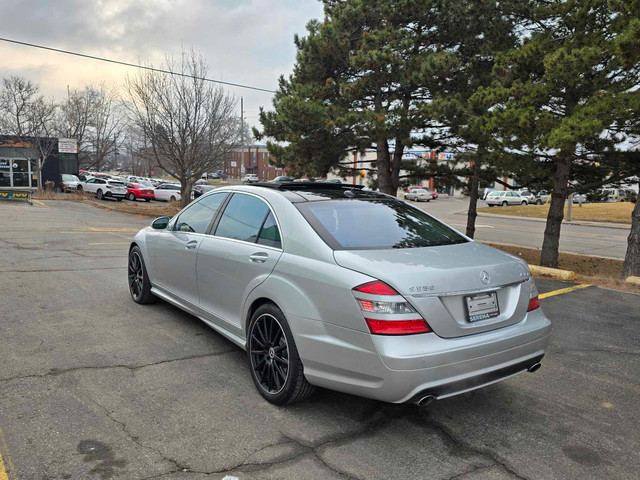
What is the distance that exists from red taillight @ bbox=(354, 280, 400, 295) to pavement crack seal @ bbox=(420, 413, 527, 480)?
105cm

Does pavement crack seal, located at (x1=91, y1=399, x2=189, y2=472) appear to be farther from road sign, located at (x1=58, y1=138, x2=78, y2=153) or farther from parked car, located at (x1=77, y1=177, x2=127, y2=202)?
road sign, located at (x1=58, y1=138, x2=78, y2=153)

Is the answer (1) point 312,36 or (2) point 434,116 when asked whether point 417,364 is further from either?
(1) point 312,36

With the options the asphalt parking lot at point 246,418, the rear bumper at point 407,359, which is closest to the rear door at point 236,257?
the asphalt parking lot at point 246,418

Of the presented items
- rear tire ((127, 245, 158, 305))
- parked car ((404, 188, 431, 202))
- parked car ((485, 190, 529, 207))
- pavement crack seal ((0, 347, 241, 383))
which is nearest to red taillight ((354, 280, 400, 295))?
pavement crack seal ((0, 347, 241, 383))

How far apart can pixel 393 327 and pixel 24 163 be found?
139ft

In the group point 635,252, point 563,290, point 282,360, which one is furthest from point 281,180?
point 635,252

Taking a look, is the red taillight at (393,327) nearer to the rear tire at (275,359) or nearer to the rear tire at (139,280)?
the rear tire at (275,359)

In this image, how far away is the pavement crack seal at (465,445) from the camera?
2.80 metres

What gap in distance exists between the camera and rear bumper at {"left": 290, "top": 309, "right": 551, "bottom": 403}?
9.20 ft

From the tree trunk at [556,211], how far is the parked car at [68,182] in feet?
114

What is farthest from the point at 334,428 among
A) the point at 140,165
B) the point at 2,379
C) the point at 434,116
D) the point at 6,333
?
the point at 140,165

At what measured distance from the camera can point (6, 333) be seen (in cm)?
480

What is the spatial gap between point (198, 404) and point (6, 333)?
2593mm

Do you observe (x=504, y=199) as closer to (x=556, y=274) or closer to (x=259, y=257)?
(x=556, y=274)
